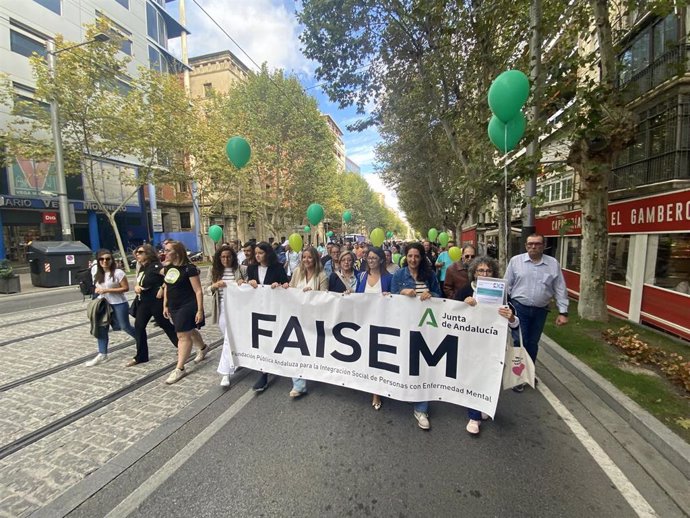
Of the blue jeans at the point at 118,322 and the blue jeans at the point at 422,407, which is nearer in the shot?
the blue jeans at the point at 422,407

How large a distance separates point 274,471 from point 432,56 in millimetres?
10749

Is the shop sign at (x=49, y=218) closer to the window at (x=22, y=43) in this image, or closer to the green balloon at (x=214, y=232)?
the window at (x=22, y=43)

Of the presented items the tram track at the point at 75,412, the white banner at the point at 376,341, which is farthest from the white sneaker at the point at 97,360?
the white banner at the point at 376,341

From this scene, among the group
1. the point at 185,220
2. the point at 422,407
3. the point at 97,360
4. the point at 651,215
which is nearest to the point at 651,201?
the point at 651,215

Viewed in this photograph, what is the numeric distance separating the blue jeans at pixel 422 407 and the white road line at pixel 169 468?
6.24ft

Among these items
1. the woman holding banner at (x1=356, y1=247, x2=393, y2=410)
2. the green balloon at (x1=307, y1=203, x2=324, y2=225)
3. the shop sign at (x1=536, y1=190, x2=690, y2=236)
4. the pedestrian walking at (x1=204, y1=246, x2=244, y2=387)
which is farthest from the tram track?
the green balloon at (x1=307, y1=203, x2=324, y2=225)

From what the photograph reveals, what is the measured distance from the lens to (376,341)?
3283mm

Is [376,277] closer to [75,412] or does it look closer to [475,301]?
[475,301]

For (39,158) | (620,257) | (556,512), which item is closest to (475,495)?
(556,512)

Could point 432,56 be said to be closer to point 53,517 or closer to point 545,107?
point 545,107

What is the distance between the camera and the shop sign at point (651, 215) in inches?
221

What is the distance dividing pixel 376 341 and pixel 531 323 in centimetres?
203

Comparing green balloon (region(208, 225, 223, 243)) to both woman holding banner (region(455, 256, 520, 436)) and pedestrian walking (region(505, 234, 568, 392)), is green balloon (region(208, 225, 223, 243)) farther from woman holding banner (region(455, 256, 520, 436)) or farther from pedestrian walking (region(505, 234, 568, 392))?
pedestrian walking (region(505, 234, 568, 392))

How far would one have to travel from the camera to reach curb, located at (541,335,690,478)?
249cm
